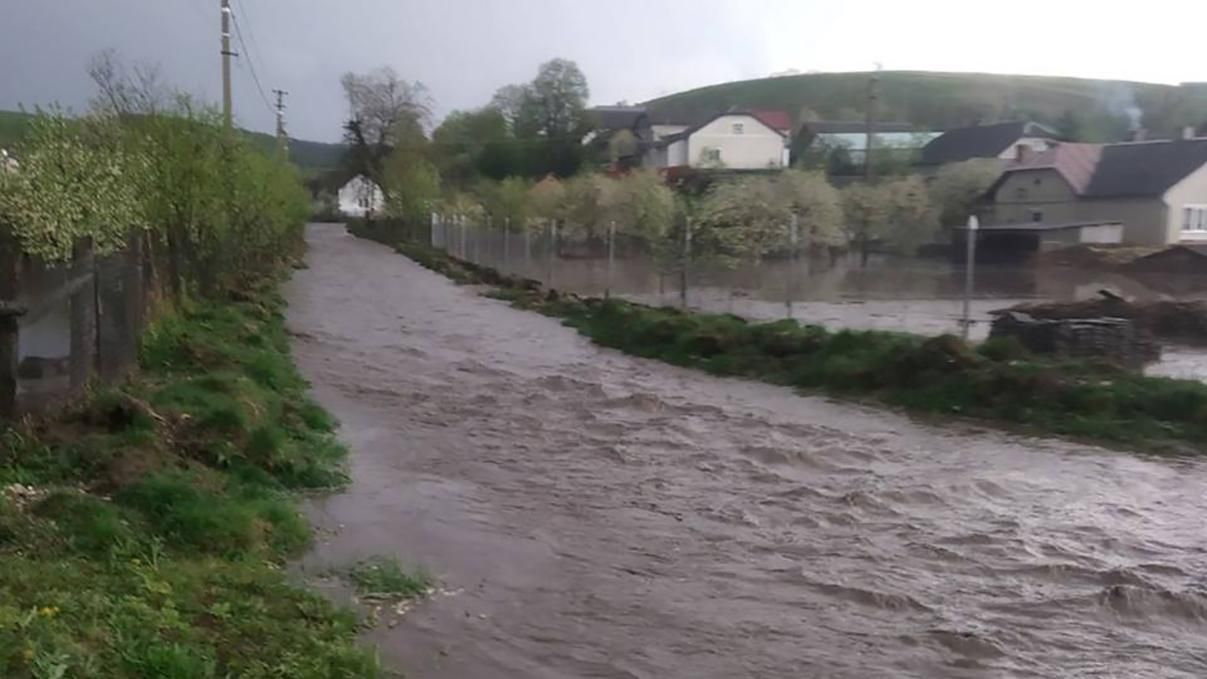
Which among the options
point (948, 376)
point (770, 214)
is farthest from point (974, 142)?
point (948, 376)

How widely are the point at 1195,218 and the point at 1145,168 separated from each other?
3366 mm

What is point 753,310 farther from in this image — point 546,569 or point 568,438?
point 546,569

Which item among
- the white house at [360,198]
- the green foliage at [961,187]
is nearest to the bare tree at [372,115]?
the white house at [360,198]

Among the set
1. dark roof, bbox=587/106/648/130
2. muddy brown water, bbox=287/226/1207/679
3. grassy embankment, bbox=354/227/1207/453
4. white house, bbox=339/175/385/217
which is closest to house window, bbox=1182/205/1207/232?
grassy embankment, bbox=354/227/1207/453

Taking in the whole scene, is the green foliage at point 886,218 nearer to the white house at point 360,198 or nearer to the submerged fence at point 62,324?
the submerged fence at point 62,324


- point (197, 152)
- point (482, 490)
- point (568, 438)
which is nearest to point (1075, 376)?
point (568, 438)

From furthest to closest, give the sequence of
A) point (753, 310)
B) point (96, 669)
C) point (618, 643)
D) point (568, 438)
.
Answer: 1. point (753, 310)
2. point (568, 438)
3. point (618, 643)
4. point (96, 669)

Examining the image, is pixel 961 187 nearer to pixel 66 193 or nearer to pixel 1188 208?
pixel 1188 208

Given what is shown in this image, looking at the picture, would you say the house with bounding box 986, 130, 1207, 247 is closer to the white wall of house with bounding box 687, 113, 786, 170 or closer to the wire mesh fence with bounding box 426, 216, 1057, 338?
the wire mesh fence with bounding box 426, 216, 1057, 338

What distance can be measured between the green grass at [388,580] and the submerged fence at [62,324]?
2.98 metres

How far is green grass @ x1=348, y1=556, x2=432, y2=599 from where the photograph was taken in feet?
20.7

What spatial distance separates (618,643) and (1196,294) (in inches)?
1084

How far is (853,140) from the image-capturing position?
2980 inches

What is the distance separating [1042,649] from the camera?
5887mm
